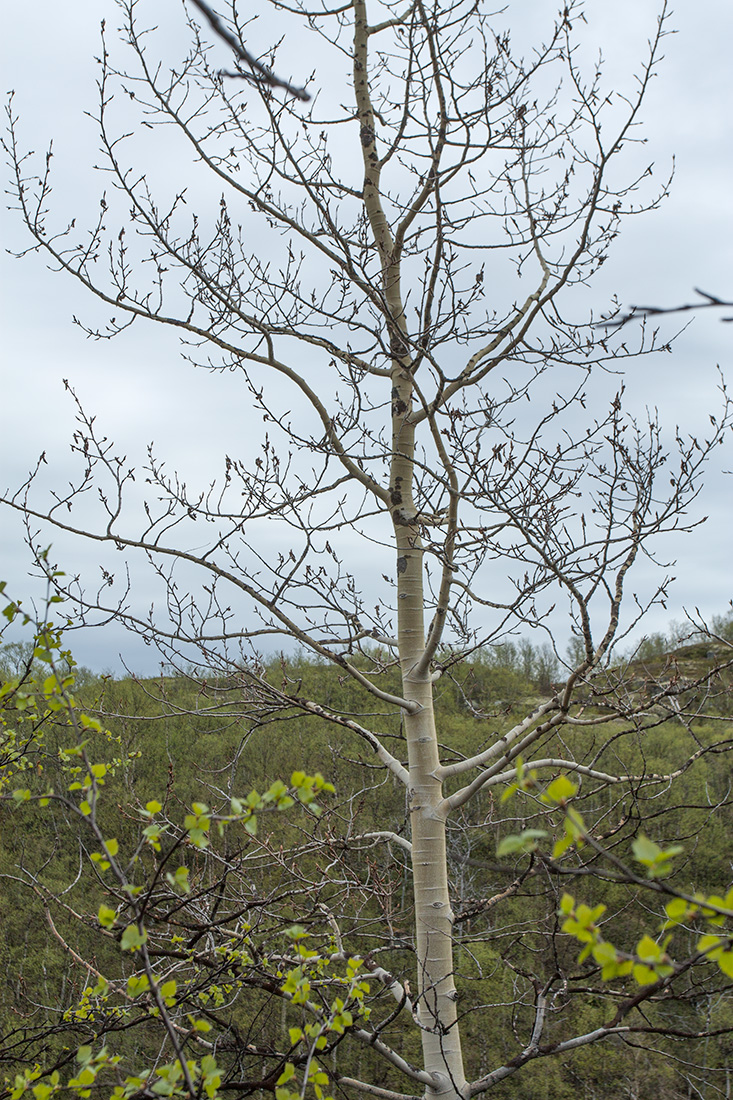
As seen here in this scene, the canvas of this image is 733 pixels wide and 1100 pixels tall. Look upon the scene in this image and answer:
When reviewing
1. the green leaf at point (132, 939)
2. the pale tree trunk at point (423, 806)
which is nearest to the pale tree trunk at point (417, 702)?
the pale tree trunk at point (423, 806)

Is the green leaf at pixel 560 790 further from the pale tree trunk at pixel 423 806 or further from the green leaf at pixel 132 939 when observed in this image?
the pale tree trunk at pixel 423 806

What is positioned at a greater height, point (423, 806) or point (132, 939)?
point (132, 939)

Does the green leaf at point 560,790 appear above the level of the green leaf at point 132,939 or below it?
above

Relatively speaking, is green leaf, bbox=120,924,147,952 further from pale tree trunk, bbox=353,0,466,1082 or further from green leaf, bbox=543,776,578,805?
pale tree trunk, bbox=353,0,466,1082

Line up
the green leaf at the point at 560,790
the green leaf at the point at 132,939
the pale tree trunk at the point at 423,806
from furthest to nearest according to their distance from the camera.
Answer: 1. the pale tree trunk at the point at 423,806
2. the green leaf at the point at 132,939
3. the green leaf at the point at 560,790

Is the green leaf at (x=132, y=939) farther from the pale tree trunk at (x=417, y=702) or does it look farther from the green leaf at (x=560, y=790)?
the pale tree trunk at (x=417, y=702)

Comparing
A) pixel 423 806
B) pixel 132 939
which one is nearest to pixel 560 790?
pixel 132 939

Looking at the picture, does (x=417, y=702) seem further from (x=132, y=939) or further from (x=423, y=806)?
(x=132, y=939)

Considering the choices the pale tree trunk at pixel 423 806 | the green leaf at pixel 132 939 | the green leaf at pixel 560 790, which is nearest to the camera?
the green leaf at pixel 560 790

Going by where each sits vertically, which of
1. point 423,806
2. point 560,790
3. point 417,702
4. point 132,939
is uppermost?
point 417,702

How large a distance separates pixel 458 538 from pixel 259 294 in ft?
5.26

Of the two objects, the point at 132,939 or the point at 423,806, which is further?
the point at 423,806

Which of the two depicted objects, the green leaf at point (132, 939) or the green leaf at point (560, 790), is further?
the green leaf at point (132, 939)

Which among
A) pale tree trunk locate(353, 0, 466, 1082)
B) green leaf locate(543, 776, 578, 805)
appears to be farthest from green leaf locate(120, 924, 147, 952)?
pale tree trunk locate(353, 0, 466, 1082)
